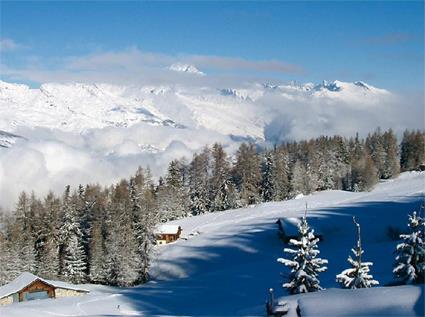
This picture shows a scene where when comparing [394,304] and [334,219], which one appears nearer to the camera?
[394,304]

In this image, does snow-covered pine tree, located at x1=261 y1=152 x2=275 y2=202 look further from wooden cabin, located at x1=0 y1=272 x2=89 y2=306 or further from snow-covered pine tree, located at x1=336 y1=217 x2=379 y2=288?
snow-covered pine tree, located at x1=336 y1=217 x2=379 y2=288

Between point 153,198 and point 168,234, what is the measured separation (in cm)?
1775

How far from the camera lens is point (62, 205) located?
88.4 m

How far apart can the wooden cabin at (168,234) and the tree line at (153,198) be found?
4.71 m

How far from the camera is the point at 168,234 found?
3671 inches

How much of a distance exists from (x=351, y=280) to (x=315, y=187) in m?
97.4

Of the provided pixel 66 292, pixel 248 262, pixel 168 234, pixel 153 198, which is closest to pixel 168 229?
pixel 168 234

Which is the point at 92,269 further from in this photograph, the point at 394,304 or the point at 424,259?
the point at 394,304

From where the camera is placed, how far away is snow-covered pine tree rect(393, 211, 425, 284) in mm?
28500

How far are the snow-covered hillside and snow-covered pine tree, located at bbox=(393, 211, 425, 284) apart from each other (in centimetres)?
496

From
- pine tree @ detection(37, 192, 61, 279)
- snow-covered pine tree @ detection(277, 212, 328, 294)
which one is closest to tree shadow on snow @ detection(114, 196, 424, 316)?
snow-covered pine tree @ detection(277, 212, 328, 294)

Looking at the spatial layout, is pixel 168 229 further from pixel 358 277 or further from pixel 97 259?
pixel 358 277

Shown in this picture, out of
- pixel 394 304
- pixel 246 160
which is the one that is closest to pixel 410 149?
pixel 246 160

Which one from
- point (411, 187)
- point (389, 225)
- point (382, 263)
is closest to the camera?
point (382, 263)
